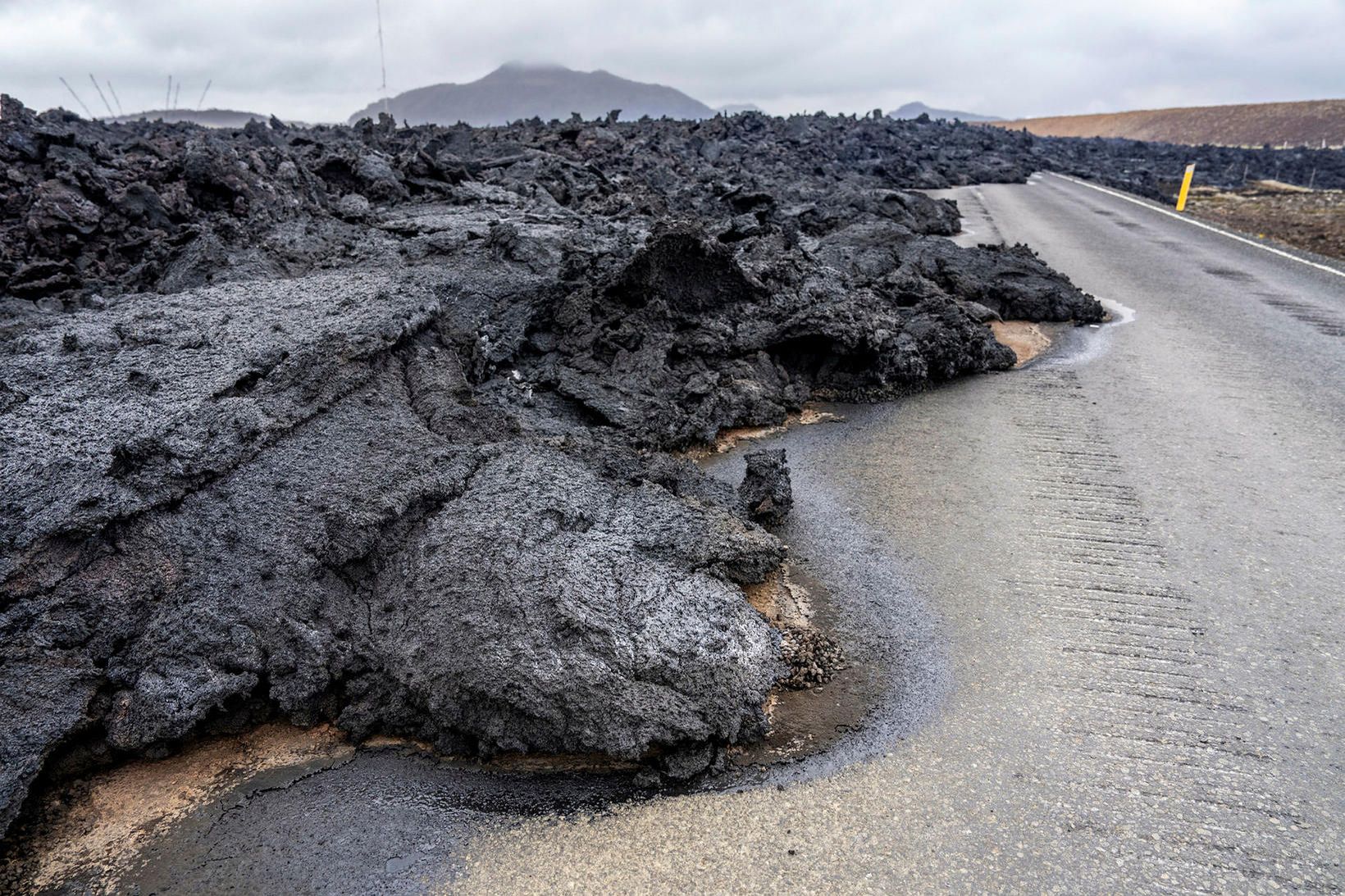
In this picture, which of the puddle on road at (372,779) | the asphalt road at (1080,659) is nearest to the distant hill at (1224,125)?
the asphalt road at (1080,659)

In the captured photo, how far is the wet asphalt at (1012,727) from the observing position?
2.60 m

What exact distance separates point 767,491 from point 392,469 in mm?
2153

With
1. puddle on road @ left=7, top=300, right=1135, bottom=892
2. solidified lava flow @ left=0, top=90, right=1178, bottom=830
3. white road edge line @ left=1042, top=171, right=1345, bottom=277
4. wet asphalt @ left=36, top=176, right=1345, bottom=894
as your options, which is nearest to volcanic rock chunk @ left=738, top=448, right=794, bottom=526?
solidified lava flow @ left=0, top=90, right=1178, bottom=830

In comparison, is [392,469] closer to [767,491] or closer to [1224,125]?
[767,491]

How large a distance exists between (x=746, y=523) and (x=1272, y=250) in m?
12.8

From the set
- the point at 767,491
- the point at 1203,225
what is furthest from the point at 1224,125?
the point at 767,491

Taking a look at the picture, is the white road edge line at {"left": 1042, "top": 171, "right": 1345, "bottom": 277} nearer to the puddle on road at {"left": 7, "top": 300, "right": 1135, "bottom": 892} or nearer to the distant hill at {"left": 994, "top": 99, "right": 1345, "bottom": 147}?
the puddle on road at {"left": 7, "top": 300, "right": 1135, "bottom": 892}

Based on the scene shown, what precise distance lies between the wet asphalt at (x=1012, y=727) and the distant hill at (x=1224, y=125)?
60.2m

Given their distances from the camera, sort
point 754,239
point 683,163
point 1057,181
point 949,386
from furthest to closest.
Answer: point 1057,181, point 683,163, point 754,239, point 949,386

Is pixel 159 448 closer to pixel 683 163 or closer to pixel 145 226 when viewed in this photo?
pixel 145 226

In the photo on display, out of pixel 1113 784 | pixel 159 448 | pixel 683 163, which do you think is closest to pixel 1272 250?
pixel 683 163

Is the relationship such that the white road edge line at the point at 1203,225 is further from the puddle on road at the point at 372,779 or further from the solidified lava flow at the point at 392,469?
the puddle on road at the point at 372,779

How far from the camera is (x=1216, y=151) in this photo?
117ft

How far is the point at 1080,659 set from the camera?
3.43 meters
